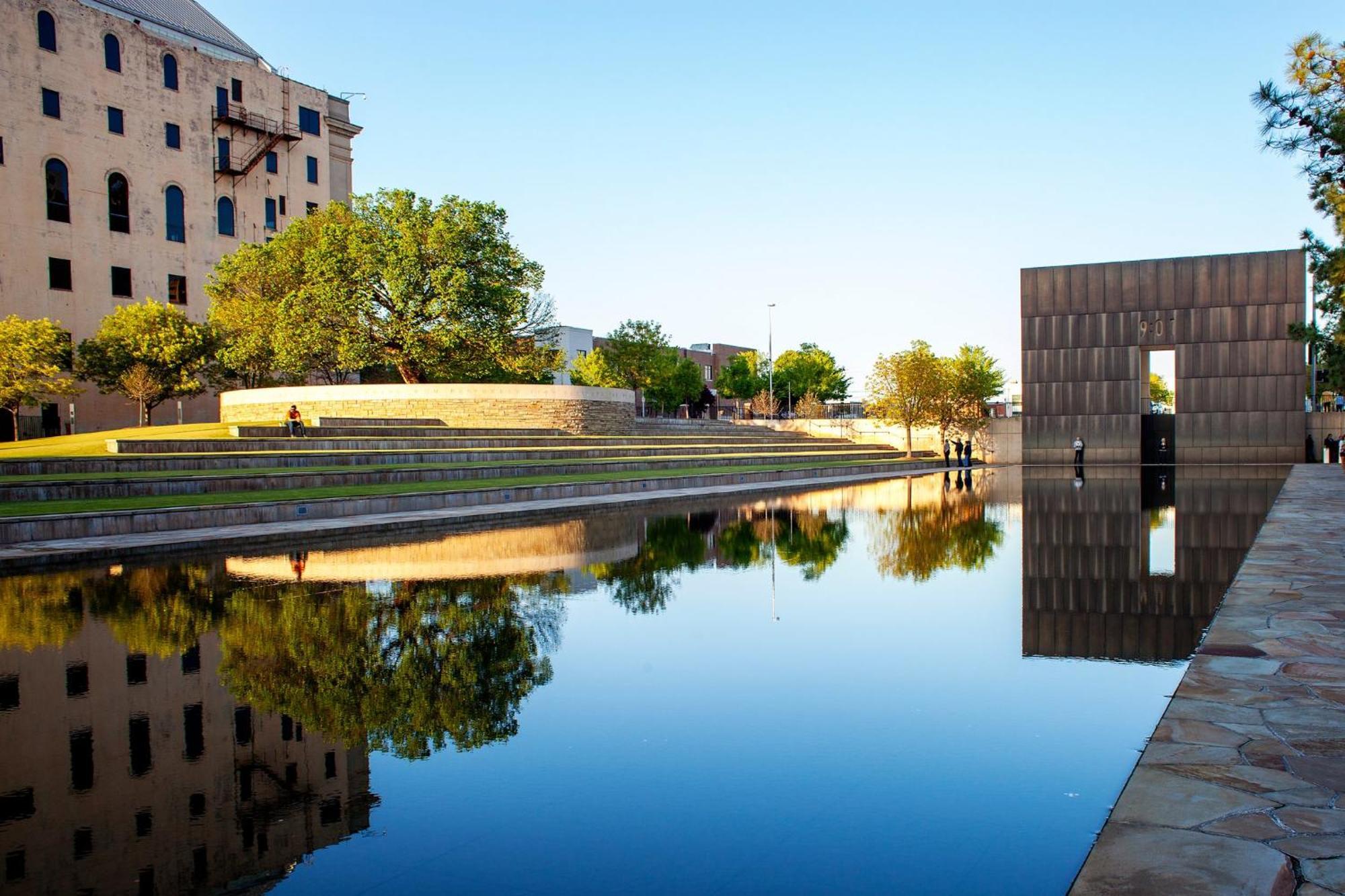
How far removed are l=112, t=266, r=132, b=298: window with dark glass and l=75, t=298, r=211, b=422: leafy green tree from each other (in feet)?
14.5

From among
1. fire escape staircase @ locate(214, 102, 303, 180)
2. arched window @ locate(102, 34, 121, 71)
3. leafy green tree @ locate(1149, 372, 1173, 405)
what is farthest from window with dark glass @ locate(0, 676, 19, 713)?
leafy green tree @ locate(1149, 372, 1173, 405)

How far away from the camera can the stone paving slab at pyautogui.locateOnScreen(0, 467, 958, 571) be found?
11383 mm

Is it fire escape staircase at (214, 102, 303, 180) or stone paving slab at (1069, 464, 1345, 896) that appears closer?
stone paving slab at (1069, 464, 1345, 896)

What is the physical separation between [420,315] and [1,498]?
22091 mm

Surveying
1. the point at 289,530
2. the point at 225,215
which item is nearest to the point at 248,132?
the point at 225,215

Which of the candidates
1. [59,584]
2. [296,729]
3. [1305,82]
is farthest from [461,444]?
[296,729]

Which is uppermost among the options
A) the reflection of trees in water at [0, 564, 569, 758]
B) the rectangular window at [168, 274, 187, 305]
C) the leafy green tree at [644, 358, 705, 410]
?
the rectangular window at [168, 274, 187, 305]

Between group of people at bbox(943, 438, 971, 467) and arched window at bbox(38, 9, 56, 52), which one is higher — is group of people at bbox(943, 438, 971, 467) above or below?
below

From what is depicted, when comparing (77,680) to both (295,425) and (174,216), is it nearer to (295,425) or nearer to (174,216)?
(295,425)

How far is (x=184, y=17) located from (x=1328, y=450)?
59.7 metres

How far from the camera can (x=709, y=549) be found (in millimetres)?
12719

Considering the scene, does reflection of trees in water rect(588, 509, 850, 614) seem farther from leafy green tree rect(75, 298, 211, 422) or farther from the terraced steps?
leafy green tree rect(75, 298, 211, 422)

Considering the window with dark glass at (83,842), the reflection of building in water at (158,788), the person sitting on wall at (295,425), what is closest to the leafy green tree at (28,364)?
the person sitting on wall at (295,425)

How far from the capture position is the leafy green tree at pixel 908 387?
4697 cm
